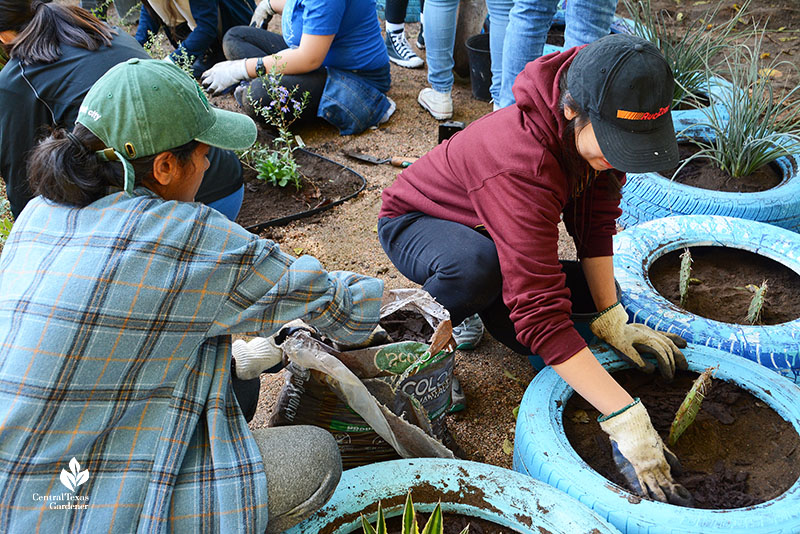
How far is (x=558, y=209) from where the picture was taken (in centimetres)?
156

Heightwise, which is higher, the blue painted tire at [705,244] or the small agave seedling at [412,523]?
the small agave seedling at [412,523]

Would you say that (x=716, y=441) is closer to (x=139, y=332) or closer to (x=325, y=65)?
(x=139, y=332)

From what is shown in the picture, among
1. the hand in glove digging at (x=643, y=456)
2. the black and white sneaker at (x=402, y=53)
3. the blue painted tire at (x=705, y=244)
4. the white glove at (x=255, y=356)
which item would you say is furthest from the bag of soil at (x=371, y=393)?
the black and white sneaker at (x=402, y=53)

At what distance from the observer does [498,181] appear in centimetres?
156

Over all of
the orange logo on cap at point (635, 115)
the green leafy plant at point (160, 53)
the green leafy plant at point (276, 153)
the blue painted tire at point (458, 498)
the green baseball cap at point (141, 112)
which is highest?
the green baseball cap at point (141, 112)

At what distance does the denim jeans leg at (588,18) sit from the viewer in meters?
2.47

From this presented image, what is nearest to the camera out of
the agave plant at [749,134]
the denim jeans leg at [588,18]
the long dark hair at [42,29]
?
the long dark hair at [42,29]

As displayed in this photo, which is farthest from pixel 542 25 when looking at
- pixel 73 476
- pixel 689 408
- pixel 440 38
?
pixel 73 476

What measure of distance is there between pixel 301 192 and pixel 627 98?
2.02 metres

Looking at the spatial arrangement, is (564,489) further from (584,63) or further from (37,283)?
(37,283)

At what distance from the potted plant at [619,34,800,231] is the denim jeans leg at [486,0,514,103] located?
928 mm

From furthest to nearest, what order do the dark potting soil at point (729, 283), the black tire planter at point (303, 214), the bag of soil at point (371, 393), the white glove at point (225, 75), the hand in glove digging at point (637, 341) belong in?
the white glove at point (225, 75) → the black tire planter at point (303, 214) → the dark potting soil at point (729, 283) → the hand in glove digging at point (637, 341) → the bag of soil at point (371, 393)

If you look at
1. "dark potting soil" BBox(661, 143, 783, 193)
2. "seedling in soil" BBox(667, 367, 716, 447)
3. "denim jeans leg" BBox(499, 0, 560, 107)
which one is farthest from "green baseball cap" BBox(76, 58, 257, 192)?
"dark potting soil" BBox(661, 143, 783, 193)

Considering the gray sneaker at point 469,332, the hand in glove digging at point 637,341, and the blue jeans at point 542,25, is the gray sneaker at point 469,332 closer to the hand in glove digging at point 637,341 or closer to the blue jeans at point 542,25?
the hand in glove digging at point 637,341
